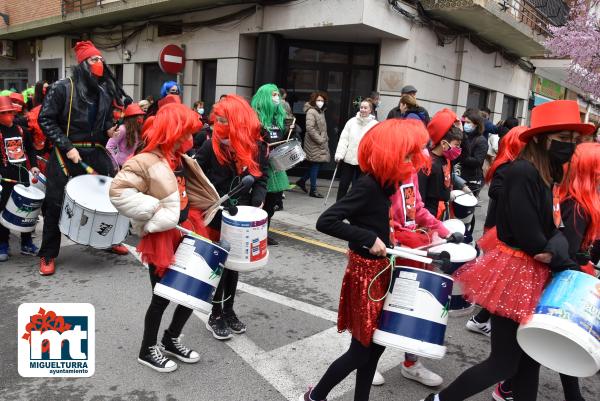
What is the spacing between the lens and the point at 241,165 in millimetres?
3432

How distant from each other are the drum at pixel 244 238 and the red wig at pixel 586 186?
173 centimetres

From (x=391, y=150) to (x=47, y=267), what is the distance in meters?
3.82

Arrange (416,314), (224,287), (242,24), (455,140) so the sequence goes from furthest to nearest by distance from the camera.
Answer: (242,24) < (455,140) < (224,287) < (416,314)

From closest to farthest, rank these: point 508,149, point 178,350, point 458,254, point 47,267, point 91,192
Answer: point 458,254 → point 178,350 → point 508,149 → point 91,192 → point 47,267

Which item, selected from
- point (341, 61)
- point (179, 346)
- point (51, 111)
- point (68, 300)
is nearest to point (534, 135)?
point (179, 346)

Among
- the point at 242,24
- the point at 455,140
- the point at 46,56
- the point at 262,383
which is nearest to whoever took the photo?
the point at 262,383

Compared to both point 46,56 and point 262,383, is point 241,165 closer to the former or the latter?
point 262,383

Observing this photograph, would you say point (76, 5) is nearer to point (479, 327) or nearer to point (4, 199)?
point (4, 199)

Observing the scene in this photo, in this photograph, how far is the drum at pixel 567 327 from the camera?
194 cm

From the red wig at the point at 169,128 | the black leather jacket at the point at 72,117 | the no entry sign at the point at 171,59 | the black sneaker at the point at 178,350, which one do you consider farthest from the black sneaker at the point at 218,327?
the no entry sign at the point at 171,59

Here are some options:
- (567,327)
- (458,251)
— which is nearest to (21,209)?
(458,251)

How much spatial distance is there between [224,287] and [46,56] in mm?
17846

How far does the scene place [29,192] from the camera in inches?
200

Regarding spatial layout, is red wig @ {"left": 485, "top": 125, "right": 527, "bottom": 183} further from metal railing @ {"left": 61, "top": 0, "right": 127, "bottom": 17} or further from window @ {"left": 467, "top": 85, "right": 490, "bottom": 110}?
metal railing @ {"left": 61, "top": 0, "right": 127, "bottom": 17}
